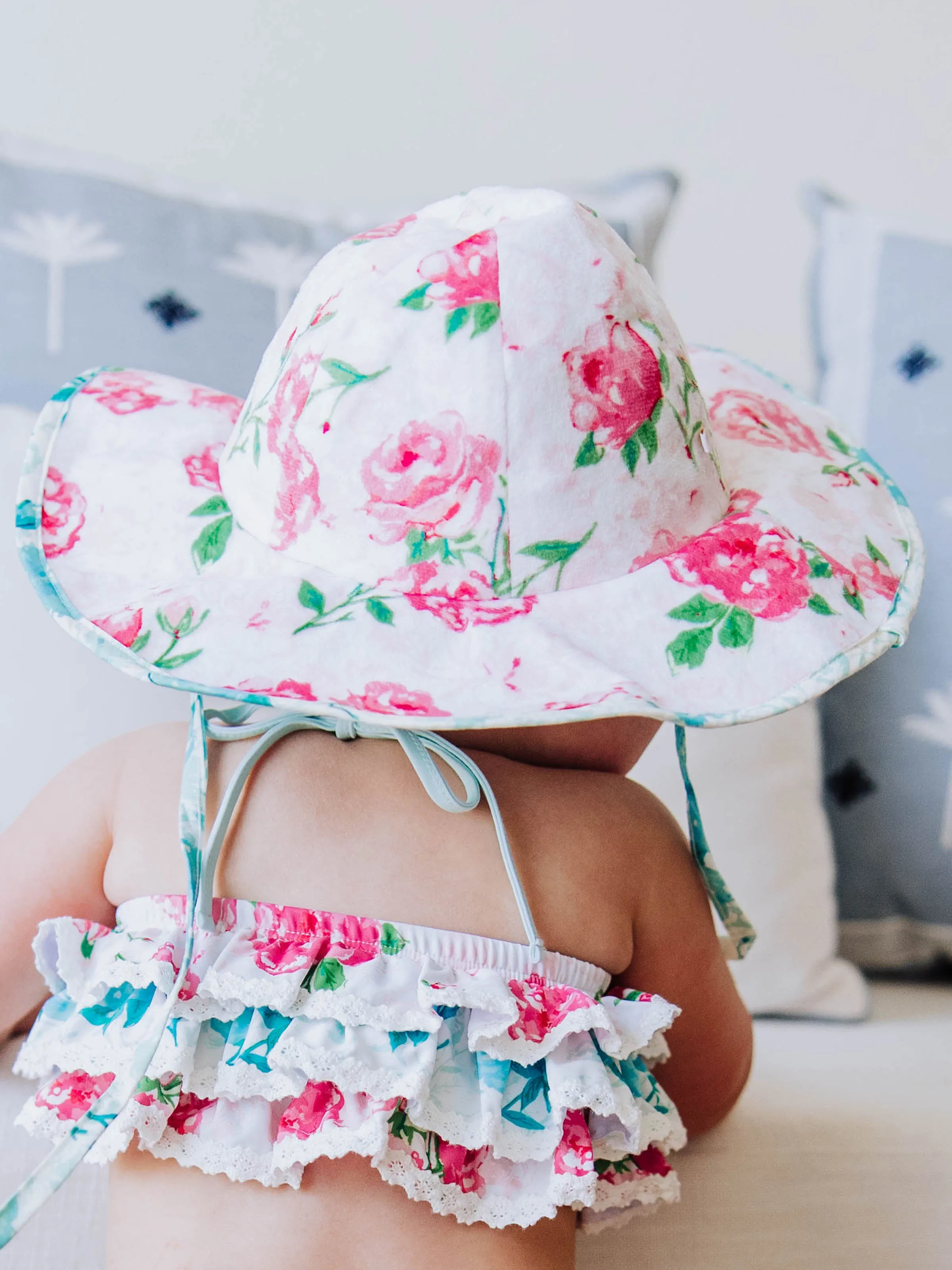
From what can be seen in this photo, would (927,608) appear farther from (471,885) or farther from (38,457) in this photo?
(38,457)

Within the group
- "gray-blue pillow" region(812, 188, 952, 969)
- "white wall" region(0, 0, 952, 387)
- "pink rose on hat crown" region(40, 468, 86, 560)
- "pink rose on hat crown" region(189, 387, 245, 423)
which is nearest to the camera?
"pink rose on hat crown" region(40, 468, 86, 560)

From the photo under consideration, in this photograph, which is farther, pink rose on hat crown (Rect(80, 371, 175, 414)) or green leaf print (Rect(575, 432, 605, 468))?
pink rose on hat crown (Rect(80, 371, 175, 414))

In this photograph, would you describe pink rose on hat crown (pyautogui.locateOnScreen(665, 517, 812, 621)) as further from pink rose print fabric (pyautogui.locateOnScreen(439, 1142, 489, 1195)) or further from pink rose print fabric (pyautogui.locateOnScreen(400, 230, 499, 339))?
pink rose print fabric (pyautogui.locateOnScreen(439, 1142, 489, 1195))

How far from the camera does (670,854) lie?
26.3 inches

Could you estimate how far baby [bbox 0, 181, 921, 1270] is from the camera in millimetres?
526

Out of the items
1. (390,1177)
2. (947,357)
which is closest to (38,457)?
(390,1177)

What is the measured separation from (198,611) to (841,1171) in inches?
21.9

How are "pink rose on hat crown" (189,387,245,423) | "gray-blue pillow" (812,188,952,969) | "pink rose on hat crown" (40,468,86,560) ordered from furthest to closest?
"gray-blue pillow" (812,188,952,969) → "pink rose on hat crown" (189,387,245,423) → "pink rose on hat crown" (40,468,86,560)

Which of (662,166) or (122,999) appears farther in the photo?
(662,166)

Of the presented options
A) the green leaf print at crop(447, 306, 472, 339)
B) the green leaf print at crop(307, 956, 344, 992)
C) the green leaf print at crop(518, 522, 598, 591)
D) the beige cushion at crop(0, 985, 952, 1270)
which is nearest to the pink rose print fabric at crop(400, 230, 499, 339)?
the green leaf print at crop(447, 306, 472, 339)

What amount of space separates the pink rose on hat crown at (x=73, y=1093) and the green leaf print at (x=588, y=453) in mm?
390

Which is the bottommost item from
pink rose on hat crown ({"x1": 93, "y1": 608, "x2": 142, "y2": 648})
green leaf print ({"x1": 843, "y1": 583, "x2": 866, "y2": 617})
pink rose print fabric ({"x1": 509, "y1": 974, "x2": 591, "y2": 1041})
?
pink rose print fabric ({"x1": 509, "y1": 974, "x2": 591, "y2": 1041})

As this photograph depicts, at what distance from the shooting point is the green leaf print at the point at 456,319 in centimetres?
54

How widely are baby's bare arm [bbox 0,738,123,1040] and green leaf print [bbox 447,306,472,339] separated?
1.05ft
